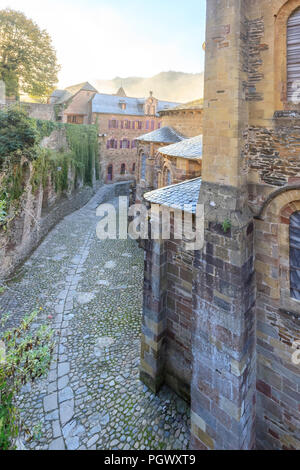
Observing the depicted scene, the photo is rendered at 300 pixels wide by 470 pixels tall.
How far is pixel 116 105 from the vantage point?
3584 cm

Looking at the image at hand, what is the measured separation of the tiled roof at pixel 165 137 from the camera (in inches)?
709

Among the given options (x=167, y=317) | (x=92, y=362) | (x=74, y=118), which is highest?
(x=74, y=118)

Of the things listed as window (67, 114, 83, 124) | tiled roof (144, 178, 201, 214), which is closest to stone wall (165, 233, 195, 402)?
tiled roof (144, 178, 201, 214)

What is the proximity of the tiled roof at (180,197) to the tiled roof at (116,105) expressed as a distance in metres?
29.8

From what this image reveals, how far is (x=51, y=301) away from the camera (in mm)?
11641

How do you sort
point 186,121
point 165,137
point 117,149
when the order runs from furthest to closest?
point 117,149, point 165,137, point 186,121

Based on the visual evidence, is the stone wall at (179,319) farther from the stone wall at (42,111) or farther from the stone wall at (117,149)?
the stone wall at (117,149)

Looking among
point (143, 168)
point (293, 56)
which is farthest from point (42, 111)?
point (293, 56)

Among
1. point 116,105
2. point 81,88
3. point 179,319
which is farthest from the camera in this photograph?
point 116,105

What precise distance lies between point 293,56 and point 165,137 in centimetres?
1432

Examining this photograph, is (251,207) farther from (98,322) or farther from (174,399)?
(98,322)

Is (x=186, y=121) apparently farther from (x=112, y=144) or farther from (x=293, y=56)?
(x=112, y=144)

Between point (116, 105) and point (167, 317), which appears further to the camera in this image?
point (116, 105)
